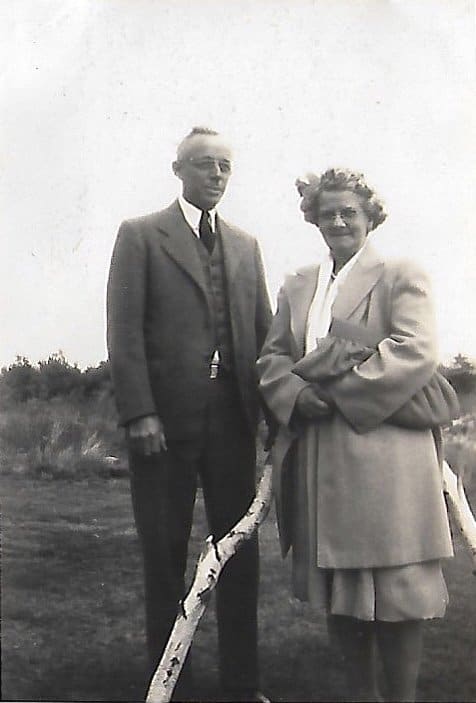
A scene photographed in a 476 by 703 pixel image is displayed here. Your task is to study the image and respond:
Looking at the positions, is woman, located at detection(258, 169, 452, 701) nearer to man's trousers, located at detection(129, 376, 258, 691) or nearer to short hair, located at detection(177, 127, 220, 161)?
man's trousers, located at detection(129, 376, 258, 691)

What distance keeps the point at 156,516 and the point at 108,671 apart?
1.80ft

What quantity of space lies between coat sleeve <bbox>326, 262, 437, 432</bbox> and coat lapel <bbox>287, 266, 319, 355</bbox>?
0.19m

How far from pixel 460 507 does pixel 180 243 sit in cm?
118

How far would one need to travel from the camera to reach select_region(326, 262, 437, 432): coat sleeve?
106 inches

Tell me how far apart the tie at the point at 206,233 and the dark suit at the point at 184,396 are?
1.1 inches

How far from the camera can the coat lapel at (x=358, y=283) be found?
2.78 metres

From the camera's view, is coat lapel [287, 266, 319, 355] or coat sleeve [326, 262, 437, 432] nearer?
coat sleeve [326, 262, 437, 432]

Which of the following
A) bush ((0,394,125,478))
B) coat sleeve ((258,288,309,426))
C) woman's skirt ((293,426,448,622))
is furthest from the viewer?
bush ((0,394,125,478))

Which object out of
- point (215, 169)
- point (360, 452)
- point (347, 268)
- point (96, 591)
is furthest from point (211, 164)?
point (96, 591)

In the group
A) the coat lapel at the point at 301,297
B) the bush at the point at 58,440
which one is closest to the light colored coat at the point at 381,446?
the coat lapel at the point at 301,297

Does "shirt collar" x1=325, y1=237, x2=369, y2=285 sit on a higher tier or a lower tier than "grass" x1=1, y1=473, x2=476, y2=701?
higher

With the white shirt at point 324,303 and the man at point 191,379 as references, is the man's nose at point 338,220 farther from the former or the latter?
the man at point 191,379

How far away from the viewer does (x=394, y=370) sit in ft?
8.78

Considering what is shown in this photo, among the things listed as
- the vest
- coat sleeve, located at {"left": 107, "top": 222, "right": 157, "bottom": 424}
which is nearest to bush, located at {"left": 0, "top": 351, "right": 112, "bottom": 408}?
coat sleeve, located at {"left": 107, "top": 222, "right": 157, "bottom": 424}
